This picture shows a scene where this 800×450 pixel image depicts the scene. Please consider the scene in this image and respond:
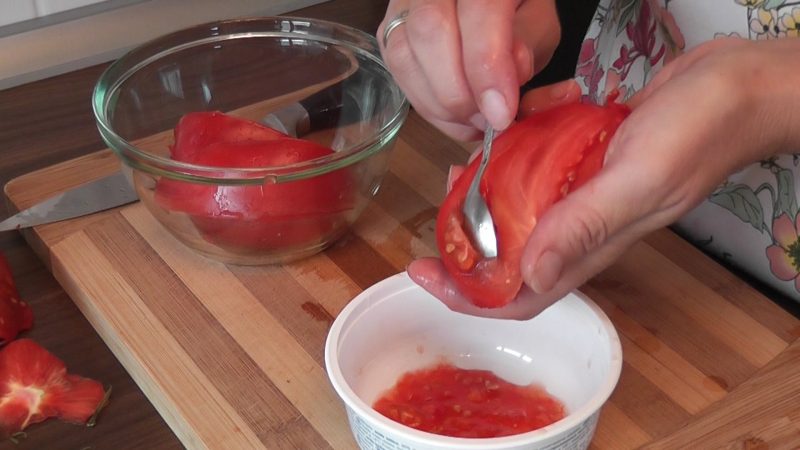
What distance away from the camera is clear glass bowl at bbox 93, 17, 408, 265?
38.6 inches

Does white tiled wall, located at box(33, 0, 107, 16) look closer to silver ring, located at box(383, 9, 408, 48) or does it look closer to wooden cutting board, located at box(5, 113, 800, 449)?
wooden cutting board, located at box(5, 113, 800, 449)

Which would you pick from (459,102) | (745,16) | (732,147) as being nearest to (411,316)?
(459,102)

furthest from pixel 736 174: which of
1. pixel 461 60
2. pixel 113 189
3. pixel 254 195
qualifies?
pixel 113 189

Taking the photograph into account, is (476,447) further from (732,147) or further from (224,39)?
(224,39)

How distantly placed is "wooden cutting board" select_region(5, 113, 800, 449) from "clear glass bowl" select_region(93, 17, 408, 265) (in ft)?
0.16

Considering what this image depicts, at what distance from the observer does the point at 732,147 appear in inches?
32.9

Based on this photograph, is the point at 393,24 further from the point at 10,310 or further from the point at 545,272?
the point at 10,310

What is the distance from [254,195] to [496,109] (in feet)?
0.90

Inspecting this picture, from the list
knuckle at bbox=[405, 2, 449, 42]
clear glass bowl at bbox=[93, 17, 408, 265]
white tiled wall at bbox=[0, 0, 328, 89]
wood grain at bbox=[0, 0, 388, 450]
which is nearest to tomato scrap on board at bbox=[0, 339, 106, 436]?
wood grain at bbox=[0, 0, 388, 450]

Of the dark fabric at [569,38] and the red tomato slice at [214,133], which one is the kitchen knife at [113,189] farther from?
the dark fabric at [569,38]

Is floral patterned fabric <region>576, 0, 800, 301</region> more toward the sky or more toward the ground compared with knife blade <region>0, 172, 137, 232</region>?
more toward the sky

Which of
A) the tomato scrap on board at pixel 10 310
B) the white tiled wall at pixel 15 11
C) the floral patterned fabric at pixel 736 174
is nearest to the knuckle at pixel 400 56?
the floral patterned fabric at pixel 736 174

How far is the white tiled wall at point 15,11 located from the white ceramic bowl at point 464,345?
0.71 metres

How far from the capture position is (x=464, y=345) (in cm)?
96
